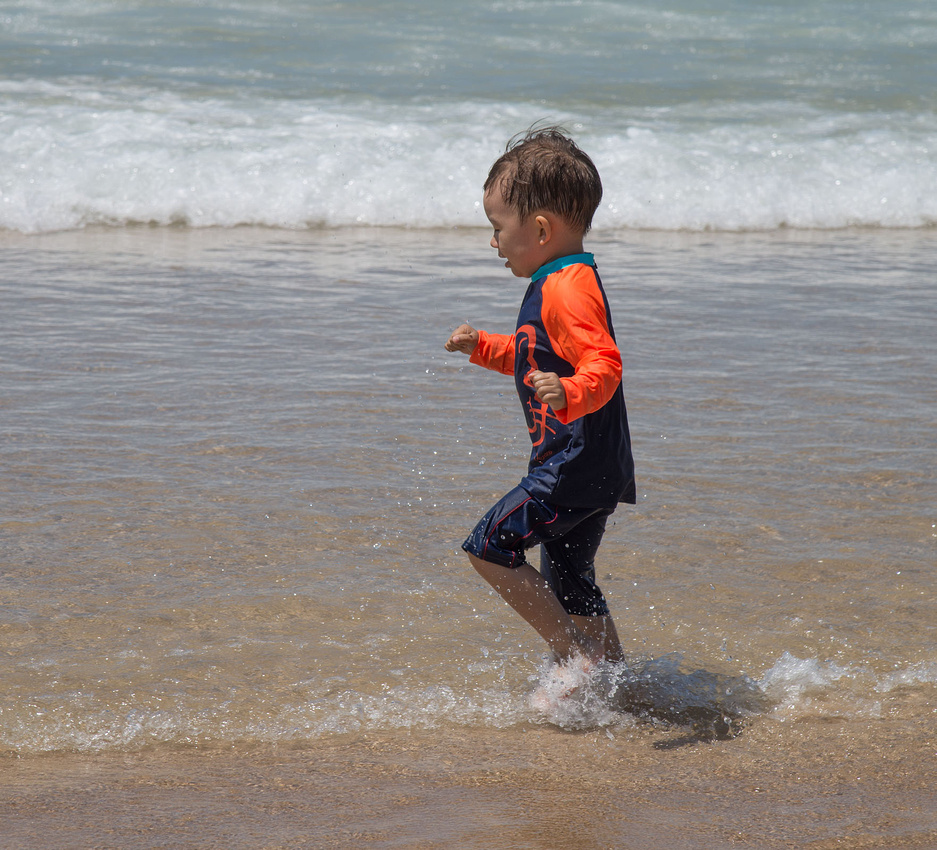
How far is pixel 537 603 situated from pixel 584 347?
1.95 ft

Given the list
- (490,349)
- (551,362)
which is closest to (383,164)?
(490,349)

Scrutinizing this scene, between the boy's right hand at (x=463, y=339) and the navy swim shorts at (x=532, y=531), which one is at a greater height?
the boy's right hand at (x=463, y=339)

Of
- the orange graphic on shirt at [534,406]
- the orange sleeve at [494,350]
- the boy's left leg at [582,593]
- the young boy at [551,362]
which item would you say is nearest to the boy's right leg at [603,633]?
the boy's left leg at [582,593]

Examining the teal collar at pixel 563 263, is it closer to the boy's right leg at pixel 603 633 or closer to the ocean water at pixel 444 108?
the boy's right leg at pixel 603 633

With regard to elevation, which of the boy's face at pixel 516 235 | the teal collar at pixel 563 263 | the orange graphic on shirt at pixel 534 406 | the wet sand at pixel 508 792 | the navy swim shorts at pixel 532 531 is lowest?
the wet sand at pixel 508 792

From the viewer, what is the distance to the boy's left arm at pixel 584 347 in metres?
2.30

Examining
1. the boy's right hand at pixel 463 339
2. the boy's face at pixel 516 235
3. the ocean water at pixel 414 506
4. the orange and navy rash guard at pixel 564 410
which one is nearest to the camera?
the ocean water at pixel 414 506

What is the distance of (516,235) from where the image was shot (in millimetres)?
2525

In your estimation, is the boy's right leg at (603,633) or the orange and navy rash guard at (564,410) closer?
the orange and navy rash guard at (564,410)

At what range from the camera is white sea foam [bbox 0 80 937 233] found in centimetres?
838

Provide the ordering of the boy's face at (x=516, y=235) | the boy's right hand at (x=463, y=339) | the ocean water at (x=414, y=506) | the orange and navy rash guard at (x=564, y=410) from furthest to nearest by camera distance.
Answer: the boy's right hand at (x=463, y=339), the boy's face at (x=516, y=235), the orange and navy rash guard at (x=564, y=410), the ocean water at (x=414, y=506)

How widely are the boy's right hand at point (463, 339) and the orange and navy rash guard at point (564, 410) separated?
14cm

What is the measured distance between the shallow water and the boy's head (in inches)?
41.8

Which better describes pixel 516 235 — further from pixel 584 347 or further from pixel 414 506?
pixel 414 506
